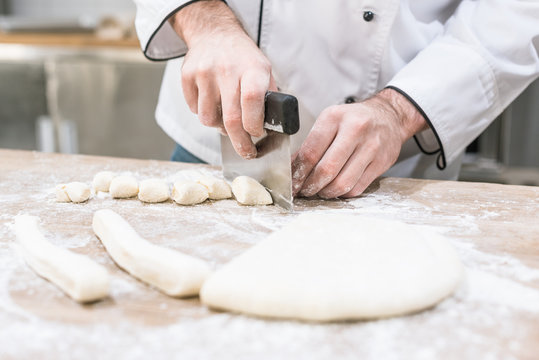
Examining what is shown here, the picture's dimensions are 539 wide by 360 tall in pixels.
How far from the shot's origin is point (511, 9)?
1.18 metres

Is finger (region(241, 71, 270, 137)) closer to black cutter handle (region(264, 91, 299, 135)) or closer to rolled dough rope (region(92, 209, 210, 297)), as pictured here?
black cutter handle (region(264, 91, 299, 135))

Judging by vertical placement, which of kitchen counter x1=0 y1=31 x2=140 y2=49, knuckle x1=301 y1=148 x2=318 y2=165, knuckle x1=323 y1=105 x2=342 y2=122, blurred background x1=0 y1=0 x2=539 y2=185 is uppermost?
knuckle x1=323 y1=105 x2=342 y2=122

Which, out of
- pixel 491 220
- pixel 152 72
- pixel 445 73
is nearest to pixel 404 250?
pixel 491 220

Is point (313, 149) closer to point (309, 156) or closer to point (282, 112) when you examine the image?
point (309, 156)

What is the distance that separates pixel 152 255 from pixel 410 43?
840 mm

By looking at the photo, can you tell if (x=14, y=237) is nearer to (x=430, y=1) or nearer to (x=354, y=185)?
(x=354, y=185)

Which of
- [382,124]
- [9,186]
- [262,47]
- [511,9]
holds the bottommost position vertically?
[9,186]

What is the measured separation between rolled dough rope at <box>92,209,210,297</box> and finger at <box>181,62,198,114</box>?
33 cm

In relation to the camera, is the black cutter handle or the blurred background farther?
the blurred background

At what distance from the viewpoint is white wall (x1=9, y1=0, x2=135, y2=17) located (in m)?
3.63

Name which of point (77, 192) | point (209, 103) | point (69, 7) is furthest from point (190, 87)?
point (69, 7)

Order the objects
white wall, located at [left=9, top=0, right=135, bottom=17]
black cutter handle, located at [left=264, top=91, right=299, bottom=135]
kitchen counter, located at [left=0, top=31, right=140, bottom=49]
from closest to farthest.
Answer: black cutter handle, located at [left=264, top=91, right=299, bottom=135] < kitchen counter, located at [left=0, top=31, right=140, bottom=49] < white wall, located at [left=9, top=0, right=135, bottom=17]

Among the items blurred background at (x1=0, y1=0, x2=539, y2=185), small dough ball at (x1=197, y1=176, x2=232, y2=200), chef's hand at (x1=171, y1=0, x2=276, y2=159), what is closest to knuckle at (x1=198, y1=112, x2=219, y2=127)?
chef's hand at (x1=171, y1=0, x2=276, y2=159)

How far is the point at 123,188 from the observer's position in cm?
104
